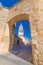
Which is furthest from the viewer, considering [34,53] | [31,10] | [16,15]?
[16,15]

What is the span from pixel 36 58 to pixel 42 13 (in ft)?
5.84

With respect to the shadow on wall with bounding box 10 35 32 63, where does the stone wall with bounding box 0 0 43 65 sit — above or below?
above

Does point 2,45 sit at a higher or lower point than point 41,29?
lower

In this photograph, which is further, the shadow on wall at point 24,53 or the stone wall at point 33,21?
the shadow on wall at point 24,53

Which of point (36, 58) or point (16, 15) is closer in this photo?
point (36, 58)

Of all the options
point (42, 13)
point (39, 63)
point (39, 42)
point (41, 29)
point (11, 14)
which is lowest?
point (39, 63)

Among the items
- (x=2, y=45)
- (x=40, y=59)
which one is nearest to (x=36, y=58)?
(x=40, y=59)

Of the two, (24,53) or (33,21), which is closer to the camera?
(33,21)

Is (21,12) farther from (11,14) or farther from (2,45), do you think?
(2,45)

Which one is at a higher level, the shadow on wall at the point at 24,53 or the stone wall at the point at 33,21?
the stone wall at the point at 33,21

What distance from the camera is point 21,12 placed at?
18.0ft

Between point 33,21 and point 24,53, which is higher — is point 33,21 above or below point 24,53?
above

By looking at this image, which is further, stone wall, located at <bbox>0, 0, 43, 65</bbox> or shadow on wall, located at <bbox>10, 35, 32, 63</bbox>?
shadow on wall, located at <bbox>10, 35, 32, 63</bbox>

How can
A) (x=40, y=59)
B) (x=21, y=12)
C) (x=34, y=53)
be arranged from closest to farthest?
(x=40, y=59) < (x=34, y=53) < (x=21, y=12)
